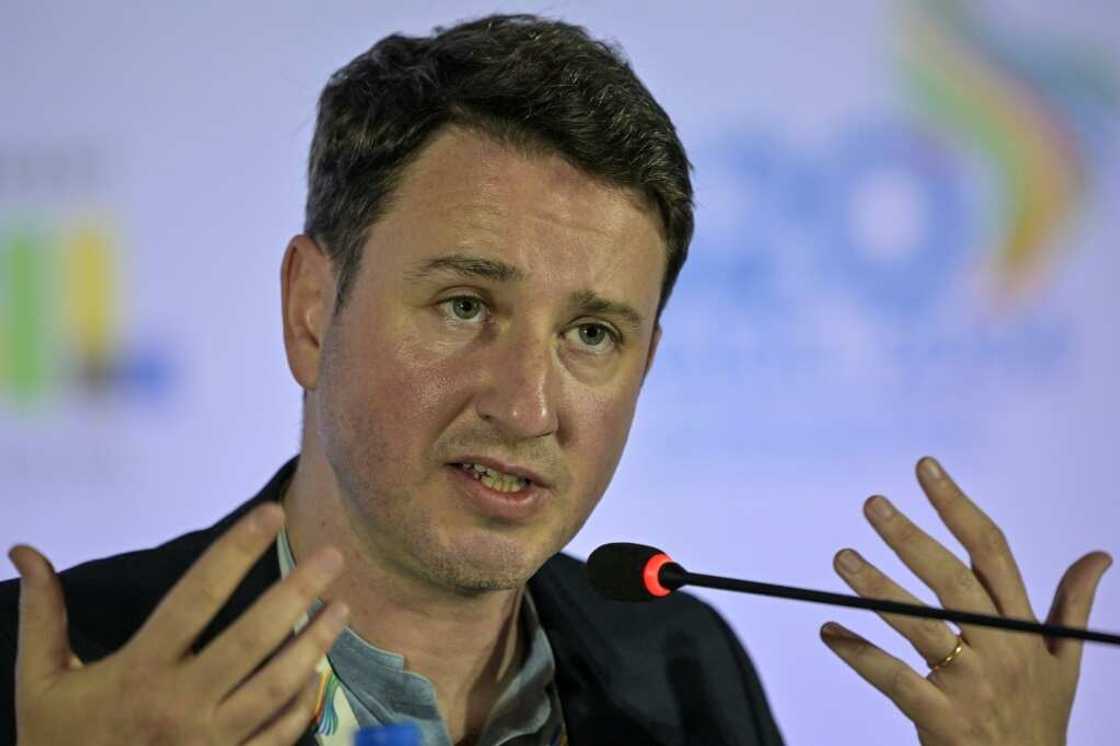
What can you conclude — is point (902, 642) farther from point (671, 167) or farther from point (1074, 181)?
point (671, 167)

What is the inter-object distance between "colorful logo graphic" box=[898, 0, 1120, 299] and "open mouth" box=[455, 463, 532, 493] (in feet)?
5.22

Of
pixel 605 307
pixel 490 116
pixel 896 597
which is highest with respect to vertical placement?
pixel 490 116

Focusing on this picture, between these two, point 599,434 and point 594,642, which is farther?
point 594,642

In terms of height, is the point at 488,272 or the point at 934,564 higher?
the point at 488,272

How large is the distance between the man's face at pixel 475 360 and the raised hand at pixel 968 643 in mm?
412

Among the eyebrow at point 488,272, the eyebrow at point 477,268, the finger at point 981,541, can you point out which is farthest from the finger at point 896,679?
the eyebrow at point 477,268

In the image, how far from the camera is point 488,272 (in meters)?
1.79

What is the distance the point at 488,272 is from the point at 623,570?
15.7 inches

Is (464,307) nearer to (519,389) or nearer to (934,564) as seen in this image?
(519,389)

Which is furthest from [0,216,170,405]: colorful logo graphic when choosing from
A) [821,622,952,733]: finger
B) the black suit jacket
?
[821,622,952,733]: finger

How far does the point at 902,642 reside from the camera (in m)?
3.01

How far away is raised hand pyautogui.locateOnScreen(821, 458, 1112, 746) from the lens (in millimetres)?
1855

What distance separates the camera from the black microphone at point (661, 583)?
1612 mm

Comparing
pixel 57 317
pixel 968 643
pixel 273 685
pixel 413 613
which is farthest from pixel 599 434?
pixel 57 317
